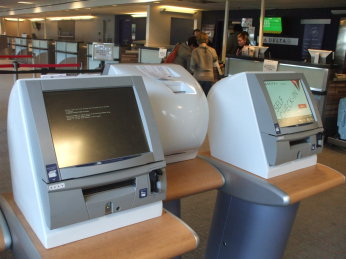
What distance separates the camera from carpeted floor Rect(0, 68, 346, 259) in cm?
239

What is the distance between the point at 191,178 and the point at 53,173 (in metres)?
0.62

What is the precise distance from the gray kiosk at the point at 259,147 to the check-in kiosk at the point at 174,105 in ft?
0.50

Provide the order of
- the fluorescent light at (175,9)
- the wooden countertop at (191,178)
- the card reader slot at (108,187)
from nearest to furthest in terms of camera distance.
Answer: the card reader slot at (108,187), the wooden countertop at (191,178), the fluorescent light at (175,9)

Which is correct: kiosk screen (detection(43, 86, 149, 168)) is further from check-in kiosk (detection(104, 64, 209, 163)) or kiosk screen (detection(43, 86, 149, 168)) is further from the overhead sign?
the overhead sign

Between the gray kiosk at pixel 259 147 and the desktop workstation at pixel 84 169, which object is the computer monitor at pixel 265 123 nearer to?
the gray kiosk at pixel 259 147

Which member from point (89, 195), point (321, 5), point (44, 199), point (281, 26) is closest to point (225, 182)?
point (89, 195)

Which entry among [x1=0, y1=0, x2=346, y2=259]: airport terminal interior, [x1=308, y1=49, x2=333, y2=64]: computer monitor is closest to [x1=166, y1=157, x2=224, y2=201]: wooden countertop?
[x1=0, y1=0, x2=346, y2=259]: airport terminal interior

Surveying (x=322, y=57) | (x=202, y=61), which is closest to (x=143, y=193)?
(x=322, y=57)

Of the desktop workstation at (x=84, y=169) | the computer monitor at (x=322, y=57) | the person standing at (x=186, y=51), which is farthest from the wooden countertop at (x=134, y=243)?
the person standing at (x=186, y=51)

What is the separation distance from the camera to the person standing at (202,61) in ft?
18.2

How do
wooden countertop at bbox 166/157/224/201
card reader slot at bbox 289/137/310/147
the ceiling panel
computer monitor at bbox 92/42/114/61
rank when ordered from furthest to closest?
the ceiling panel
computer monitor at bbox 92/42/114/61
card reader slot at bbox 289/137/310/147
wooden countertop at bbox 166/157/224/201

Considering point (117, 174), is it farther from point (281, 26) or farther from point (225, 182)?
point (281, 26)

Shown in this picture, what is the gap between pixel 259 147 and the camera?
1456 mm

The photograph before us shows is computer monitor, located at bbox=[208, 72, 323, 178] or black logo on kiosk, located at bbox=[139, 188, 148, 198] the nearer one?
black logo on kiosk, located at bbox=[139, 188, 148, 198]
